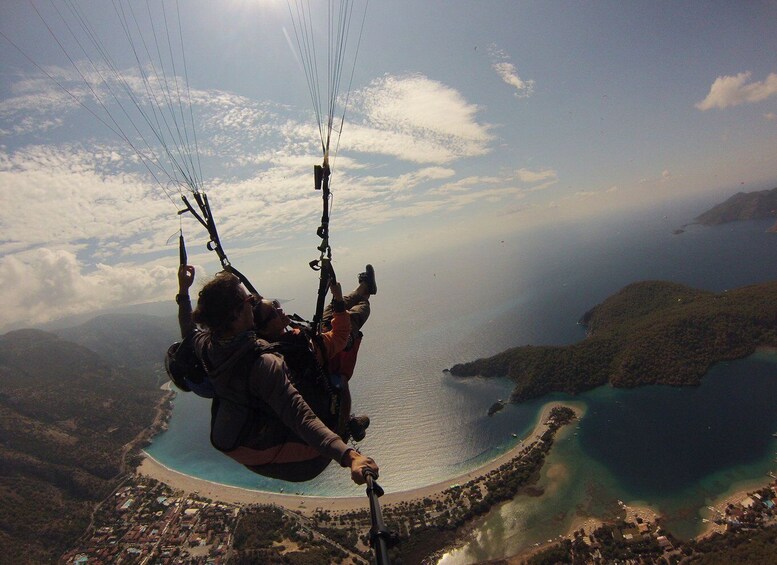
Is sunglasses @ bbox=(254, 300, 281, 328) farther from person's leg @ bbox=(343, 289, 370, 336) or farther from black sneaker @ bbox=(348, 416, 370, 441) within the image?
black sneaker @ bbox=(348, 416, 370, 441)

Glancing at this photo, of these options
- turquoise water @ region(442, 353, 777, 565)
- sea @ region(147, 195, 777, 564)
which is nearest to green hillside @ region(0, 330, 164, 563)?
sea @ region(147, 195, 777, 564)

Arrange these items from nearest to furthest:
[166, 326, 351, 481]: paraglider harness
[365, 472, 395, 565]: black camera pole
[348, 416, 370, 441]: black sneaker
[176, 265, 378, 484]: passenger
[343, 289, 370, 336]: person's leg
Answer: [365, 472, 395, 565]: black camera pole, [176, 265, 378, 484]: passenger, [166, 326, 351, 481]: paraglider harness, [348, 416, 370, 441]: black sneaker, [343, 289, 370, 336]: person's leg

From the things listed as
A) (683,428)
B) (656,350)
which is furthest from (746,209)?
(683,428)

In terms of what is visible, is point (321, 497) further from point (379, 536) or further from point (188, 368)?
point (379, 536)

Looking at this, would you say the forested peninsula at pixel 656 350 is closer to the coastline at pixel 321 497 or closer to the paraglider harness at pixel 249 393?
the coastline at pixel 321 497

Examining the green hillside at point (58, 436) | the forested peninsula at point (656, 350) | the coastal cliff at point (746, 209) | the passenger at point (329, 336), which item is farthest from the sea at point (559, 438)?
the coastal cliff at point (746, 209)
